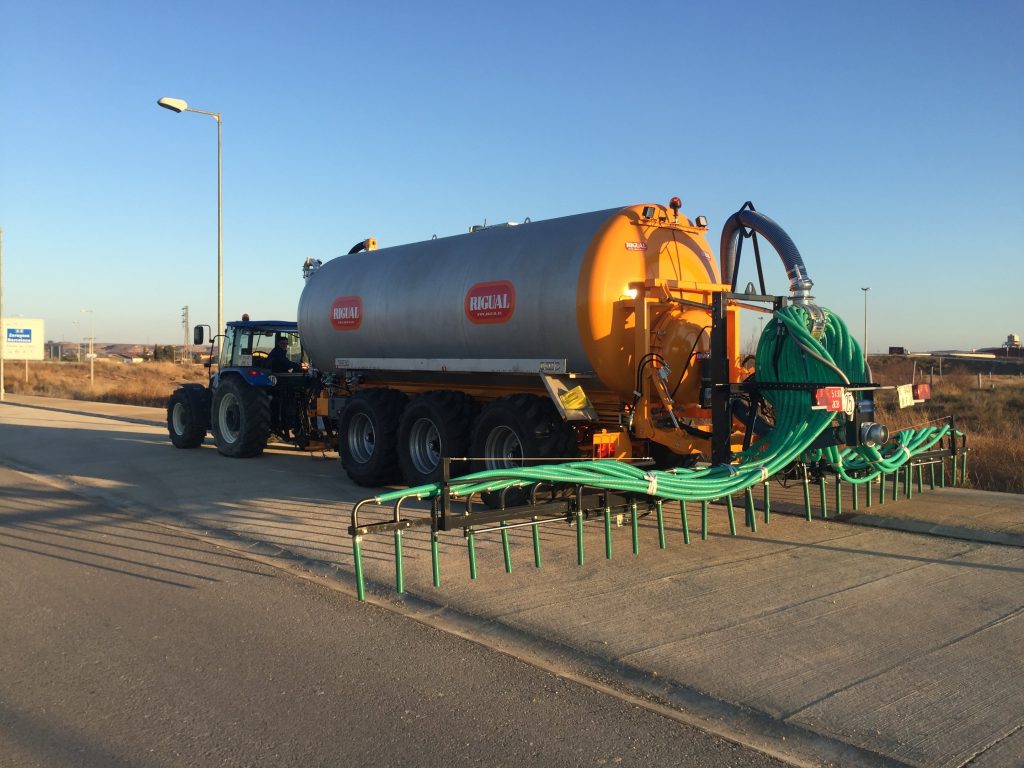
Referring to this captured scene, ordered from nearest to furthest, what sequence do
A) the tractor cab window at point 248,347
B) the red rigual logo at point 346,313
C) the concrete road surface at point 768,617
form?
the concrete road surface at point 768,617 → the red rigual logo at point 346,313 → the tractor cab window at point 248,347

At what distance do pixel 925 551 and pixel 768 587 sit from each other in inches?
79.0

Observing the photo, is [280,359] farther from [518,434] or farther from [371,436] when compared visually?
[518,434]

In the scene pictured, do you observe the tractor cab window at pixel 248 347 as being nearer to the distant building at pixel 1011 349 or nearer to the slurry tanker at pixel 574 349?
the slurry tanker at pixel 574 349

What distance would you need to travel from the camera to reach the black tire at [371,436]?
11.3 m

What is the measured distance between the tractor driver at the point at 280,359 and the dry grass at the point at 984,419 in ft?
31.7

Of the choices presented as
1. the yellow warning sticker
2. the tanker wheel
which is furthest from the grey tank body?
the tanker wheel

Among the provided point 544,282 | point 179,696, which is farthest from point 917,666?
point 544,282

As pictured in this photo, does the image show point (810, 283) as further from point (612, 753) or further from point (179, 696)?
point (179, 696)

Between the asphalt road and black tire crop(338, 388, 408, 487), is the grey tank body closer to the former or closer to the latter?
black tire crop(338, 388, 408, 487)

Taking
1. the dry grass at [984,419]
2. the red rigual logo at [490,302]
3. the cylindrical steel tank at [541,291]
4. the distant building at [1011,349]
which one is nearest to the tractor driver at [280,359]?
the cylindrical steel tank at [541,291]

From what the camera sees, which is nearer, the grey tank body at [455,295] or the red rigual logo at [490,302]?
the grey tank body at [455,295]

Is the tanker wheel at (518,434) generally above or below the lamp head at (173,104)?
below

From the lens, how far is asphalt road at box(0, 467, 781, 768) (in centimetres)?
388

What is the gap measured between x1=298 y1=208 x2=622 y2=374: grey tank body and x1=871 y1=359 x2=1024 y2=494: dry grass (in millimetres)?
4203
